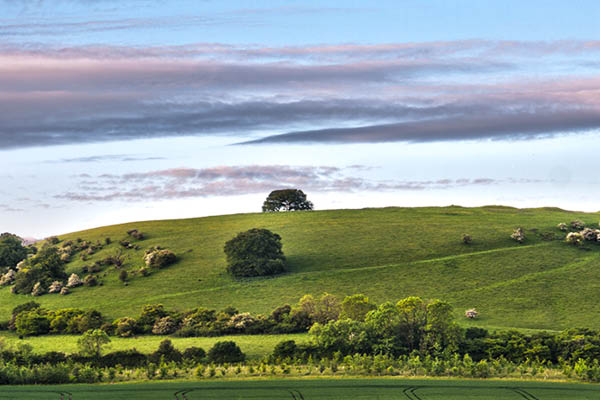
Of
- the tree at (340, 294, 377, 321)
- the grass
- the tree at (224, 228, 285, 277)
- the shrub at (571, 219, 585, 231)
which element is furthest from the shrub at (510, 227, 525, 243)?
the grass

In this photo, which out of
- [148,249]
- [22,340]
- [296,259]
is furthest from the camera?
[148,249]

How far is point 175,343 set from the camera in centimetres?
7869

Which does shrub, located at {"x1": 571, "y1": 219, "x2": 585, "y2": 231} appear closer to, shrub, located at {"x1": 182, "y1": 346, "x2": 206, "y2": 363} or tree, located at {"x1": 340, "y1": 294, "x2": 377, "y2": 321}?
tree, located at {"x1": 340, "y1": 294, "x2": 377, "y2": 321}

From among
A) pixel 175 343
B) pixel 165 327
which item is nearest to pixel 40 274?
pixel 165 327

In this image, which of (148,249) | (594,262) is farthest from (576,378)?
(148,249)

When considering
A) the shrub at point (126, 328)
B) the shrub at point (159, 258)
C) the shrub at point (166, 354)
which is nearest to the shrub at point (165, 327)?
the shrub at point (126, 328)

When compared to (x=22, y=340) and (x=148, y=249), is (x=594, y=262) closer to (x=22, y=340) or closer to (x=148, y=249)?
(x=148, y=249)

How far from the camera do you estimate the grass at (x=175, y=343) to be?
2894 inches

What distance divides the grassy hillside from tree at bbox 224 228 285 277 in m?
2.53

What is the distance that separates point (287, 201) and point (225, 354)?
360 ft

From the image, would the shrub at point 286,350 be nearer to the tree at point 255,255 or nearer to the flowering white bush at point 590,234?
the tree at point 255,255

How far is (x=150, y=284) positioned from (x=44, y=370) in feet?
199

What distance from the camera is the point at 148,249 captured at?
426 feet

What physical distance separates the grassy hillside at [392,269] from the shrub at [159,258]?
1933mm
